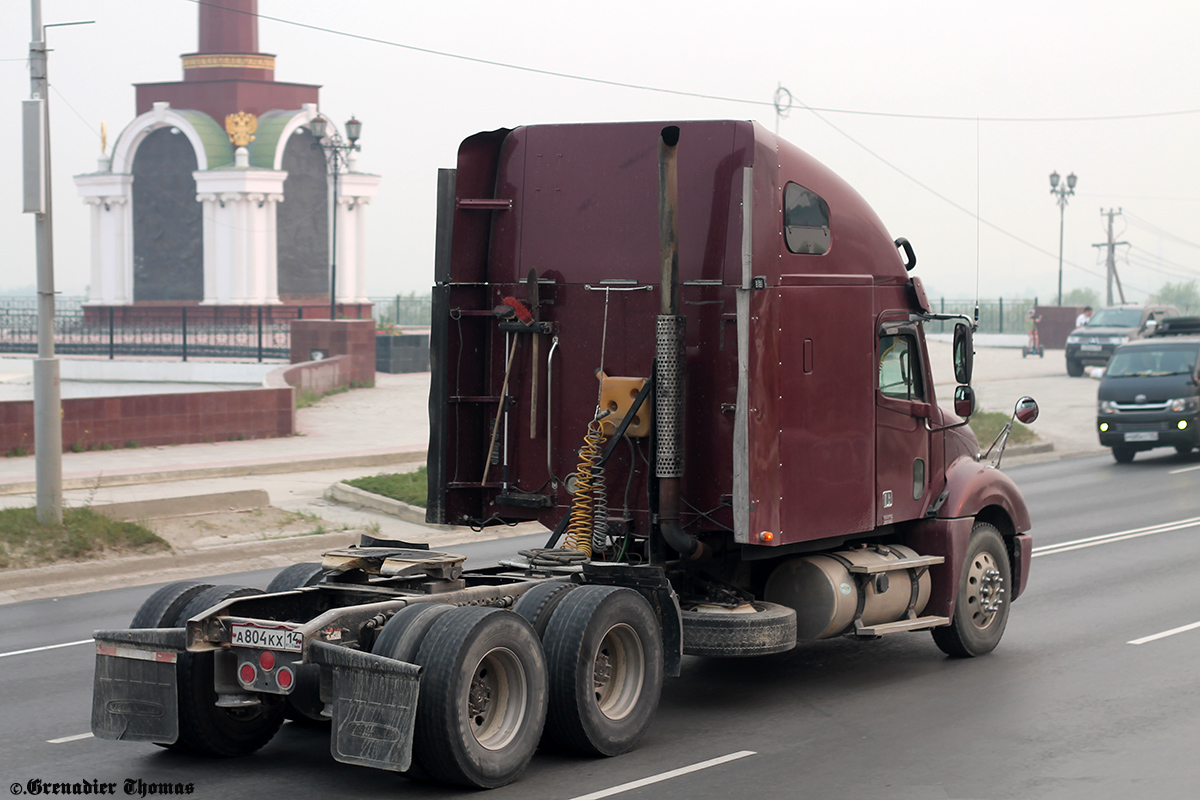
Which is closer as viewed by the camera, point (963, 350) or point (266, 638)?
point (266, 638)

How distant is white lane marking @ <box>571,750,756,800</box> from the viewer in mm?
6848

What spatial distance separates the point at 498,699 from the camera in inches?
281

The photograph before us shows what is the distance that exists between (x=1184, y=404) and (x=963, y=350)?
16080 mm

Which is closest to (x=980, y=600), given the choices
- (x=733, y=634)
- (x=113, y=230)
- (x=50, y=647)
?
(x=733, y=634)

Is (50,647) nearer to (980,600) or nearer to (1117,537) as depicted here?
(980,600)

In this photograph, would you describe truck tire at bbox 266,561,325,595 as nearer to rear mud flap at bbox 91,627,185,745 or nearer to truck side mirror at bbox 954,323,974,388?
rear mud flap at bbox 91,627,185,745

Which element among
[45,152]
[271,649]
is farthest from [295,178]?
[271,649]

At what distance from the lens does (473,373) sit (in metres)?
9.28

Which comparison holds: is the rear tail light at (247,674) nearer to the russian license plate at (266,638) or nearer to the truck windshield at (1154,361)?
the russian license plate at (266,638)

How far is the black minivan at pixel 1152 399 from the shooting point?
2405cm

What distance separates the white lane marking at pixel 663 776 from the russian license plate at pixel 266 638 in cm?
153

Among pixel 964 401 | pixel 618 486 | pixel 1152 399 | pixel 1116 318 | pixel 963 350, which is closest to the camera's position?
→ pixel 618 486

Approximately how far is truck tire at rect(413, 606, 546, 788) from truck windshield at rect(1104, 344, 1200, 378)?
20.0 meters

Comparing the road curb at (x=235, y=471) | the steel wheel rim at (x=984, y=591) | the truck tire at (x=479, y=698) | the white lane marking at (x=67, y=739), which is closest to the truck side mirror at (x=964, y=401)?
the steel wheel rim at (x=984, y=591)
